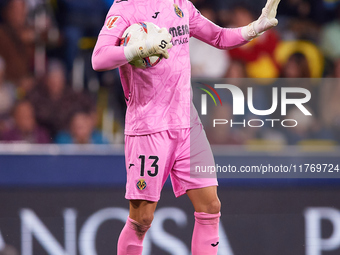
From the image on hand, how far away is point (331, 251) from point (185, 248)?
904mm

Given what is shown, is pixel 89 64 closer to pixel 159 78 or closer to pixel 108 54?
pixel 159 78

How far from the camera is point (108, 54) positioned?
7.41 feet

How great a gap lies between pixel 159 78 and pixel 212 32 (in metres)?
0.46

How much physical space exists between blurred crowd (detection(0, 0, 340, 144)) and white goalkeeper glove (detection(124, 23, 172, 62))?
1687mm

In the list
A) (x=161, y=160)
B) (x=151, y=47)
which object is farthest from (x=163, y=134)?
(x=151, y=47)

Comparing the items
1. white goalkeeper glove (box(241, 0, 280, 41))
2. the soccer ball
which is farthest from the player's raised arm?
the soccer ball

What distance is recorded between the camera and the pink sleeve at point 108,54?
224 cm

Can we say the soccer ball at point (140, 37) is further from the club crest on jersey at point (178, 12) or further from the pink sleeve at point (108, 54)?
the club crest on jersey at point (178, 12)

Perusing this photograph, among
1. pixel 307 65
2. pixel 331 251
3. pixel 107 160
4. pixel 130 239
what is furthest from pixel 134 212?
pixel 307 65

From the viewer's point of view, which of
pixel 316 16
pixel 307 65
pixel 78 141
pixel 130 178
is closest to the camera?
pixel 130 178

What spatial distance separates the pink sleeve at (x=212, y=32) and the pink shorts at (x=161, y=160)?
A: 0.52m

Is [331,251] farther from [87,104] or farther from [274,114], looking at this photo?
[87,104]

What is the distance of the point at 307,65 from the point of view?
436cm

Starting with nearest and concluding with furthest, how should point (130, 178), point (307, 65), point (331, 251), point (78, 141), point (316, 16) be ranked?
point (130, 178) < point (331, 251) < point (78, 141) < point (307, 65) < point (316, 16)
